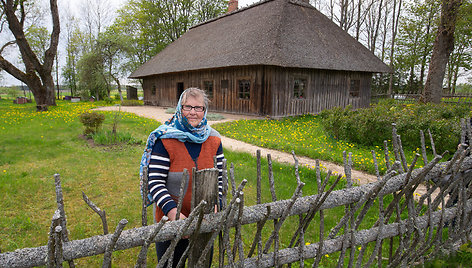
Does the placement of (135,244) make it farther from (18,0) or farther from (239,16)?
(18,0)

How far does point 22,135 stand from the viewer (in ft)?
27.9

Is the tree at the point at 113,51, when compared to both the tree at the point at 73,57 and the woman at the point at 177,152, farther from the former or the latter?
the woman at the point at 177,152

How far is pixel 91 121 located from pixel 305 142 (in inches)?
266

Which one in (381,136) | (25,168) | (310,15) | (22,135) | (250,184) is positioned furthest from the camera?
(310,15)

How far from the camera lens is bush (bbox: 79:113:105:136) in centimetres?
810

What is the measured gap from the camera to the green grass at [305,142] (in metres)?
6.03

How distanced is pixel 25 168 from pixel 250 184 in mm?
4857

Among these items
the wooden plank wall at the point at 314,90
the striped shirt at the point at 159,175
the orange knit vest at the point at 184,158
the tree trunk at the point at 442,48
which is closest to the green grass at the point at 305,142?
the wooden plank wall at the point at 314,90

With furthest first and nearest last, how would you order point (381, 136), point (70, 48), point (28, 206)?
point (70, 48) → point (381, 136) → point (28, 206)

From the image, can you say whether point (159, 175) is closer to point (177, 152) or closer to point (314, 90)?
point (177, 152)

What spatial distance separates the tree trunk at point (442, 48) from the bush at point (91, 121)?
49.8 feet

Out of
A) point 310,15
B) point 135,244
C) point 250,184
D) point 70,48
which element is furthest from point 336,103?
point 70,48

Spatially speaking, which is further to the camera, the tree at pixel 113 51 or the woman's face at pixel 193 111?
the tree at pixel 113 51

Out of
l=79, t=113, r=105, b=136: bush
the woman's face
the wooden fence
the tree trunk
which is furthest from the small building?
the woman's face
